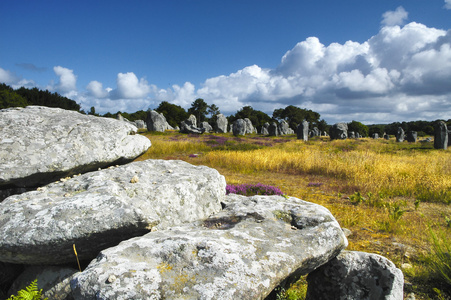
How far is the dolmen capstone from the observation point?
13.3 ft

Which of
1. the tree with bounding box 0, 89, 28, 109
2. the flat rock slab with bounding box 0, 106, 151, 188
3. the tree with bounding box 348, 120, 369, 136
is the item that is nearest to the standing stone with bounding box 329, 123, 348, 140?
the flat rock slab with bounding box 0, 106, 151, 188

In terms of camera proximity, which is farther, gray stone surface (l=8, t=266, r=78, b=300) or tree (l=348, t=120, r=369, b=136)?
tree (l=348, t=120, r=369, b=136)

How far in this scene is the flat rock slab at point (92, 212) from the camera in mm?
2834

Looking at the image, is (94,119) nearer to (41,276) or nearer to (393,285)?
(41,276)

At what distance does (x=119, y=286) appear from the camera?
83.9 inches

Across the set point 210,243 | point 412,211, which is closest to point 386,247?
point 412,211

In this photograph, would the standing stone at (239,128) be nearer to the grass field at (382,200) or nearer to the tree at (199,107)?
the grass field at (382,200)

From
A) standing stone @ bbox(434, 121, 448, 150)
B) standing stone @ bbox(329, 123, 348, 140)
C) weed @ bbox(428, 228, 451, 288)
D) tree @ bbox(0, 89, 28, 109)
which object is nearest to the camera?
weed @ bbox(428, 228, 451, 288)

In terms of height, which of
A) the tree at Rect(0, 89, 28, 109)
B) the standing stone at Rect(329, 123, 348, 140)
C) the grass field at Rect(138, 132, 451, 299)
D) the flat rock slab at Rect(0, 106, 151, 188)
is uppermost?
the tree at Rect(0, 89, 28, 109)

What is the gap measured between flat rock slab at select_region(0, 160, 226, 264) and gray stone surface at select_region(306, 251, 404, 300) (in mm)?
→ 1900

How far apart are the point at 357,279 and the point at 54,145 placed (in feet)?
17.0

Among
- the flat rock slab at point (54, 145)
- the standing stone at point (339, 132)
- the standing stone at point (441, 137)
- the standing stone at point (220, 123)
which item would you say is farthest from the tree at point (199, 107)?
the flat rock slab at point (54, 145)

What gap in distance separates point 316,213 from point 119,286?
2748mm

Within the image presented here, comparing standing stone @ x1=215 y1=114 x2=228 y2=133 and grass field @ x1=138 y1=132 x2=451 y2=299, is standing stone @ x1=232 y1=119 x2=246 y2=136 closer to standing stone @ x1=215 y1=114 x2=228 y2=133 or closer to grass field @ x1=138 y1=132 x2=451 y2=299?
standing stone @ x1=215 y1=114 x2=228 y2=133
